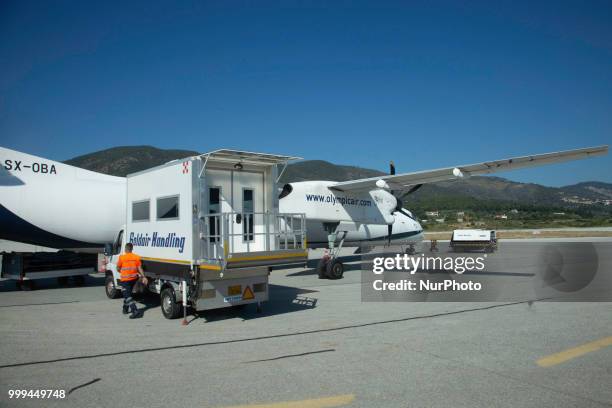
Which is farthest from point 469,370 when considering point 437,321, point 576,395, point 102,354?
point 102,354

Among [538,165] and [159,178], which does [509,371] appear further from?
[538,165]

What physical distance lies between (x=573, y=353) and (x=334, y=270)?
1043 centimetres

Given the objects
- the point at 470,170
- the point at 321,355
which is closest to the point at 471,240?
the point at 470,170

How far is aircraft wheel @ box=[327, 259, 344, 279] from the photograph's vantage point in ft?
54.1

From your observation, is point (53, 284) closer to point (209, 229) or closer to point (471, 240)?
point (209, 229)

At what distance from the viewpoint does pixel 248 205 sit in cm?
1055

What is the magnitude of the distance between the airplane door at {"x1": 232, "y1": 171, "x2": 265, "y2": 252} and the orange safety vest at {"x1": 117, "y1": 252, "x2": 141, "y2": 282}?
7.26 feet

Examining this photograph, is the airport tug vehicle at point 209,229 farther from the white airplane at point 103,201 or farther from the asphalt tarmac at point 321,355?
the white airplane at point 103,201

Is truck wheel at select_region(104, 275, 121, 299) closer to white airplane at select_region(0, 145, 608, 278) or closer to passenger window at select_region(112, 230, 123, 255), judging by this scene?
passenger window at select_region(112, 230, 123, 255)

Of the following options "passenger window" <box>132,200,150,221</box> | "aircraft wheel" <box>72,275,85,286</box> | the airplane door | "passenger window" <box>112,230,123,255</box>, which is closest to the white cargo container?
the airplane door

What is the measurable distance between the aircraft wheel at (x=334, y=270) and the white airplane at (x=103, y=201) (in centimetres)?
4

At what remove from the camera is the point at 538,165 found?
1473 centimetres

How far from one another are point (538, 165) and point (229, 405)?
1363 cm

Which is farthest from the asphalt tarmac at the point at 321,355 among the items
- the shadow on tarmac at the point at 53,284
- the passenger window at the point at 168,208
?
the shadow on tarmac at the point at 53,284
